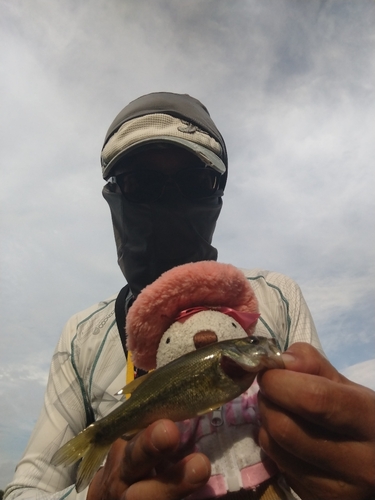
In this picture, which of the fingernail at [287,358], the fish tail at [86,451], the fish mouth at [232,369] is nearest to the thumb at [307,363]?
the fingernail at [287,358]

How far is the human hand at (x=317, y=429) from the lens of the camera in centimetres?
104

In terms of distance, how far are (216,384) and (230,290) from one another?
461 mm

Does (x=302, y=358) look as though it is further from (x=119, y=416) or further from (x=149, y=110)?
(x=149, y=110)

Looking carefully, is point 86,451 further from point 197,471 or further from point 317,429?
point 317,429

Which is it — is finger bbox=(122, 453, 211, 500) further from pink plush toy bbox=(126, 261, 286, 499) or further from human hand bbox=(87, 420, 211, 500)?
pink plush toy bbox=(126, 261, 286, 499)

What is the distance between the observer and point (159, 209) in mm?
2521

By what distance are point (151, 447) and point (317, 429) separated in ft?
1.69

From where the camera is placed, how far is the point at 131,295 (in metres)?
2.73

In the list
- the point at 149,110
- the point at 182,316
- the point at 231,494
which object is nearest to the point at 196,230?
the point at 149,110

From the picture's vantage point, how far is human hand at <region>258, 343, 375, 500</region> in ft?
3.42

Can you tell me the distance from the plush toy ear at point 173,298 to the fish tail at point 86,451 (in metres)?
0.37

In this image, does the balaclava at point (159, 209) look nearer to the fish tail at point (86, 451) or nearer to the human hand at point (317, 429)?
the fish tail at point (86, 451)

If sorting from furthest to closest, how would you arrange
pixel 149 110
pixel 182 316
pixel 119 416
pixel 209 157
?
pixel 149 110, pixel 209 157, pixel 182 316, pixel 119 416

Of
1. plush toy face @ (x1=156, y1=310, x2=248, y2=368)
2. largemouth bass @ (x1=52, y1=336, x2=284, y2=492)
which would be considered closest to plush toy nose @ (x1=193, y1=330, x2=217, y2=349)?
plush toy face @ (x1=156, y1=310, x2=248, y2=368)
